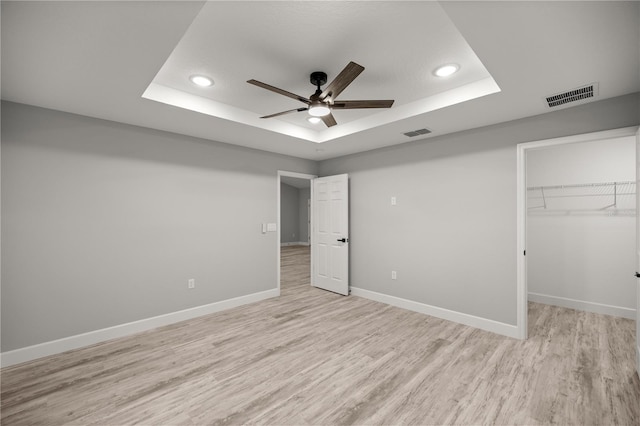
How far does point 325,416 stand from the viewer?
192 centimetres

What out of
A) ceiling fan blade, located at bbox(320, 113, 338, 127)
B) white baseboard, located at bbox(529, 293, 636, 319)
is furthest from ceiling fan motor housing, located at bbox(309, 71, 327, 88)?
white baseboard, located at bbox(529, 293, 636, 319)

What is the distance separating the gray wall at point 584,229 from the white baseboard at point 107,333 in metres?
4.75

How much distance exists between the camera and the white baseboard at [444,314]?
127 inches

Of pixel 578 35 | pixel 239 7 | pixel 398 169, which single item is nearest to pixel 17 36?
pixel 239 7

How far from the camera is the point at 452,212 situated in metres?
→ 3.70

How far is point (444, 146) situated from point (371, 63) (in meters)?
1.93

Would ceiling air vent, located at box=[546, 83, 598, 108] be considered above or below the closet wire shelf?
above

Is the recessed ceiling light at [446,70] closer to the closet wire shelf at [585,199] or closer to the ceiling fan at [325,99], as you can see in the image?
the ceiling fan at [325,99]

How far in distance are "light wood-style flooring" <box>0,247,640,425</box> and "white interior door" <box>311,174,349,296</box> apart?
138 cm

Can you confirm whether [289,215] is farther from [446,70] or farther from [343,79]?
[343,79]

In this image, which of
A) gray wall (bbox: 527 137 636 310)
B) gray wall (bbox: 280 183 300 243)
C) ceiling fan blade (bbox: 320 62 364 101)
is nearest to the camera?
ceiling fan blade (bbox: 320 62 364 101)

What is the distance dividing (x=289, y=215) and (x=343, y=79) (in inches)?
404

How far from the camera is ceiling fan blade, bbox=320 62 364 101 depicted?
186 cm

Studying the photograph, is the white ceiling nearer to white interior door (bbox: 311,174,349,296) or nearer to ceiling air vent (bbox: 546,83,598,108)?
ceiling air vent (bbox: 546,83,598,108)
